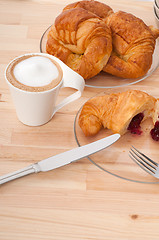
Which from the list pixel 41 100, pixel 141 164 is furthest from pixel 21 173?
pixel 141 164

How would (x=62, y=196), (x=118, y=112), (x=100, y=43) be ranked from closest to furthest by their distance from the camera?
1. (x=62, y=196)
2. (x=118, y=112)
3. (x=100, y=43)

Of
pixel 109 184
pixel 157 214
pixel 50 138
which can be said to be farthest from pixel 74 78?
pixel 157 214

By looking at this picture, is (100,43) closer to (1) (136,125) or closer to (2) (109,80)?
(2) (109,80)

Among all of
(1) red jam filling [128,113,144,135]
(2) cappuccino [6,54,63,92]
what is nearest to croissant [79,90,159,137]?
(1) red jam filling [128,113,144,135]

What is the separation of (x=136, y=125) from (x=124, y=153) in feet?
0.33

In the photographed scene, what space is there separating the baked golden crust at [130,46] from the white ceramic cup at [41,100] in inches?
8.6

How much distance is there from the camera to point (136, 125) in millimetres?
941

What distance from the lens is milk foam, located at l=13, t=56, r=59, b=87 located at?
0.85m

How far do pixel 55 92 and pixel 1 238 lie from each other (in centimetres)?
39

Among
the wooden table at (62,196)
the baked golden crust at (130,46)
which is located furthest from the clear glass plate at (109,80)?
the wooden table at (62,196)

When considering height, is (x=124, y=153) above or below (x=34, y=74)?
below

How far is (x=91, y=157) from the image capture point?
0.86m

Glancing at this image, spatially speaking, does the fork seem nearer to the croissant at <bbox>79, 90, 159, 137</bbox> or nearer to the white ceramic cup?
the croissant at <bbox>79, 90, 159, 137</bbox>

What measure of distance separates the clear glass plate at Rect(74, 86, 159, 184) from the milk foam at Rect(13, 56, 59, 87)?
15cm
